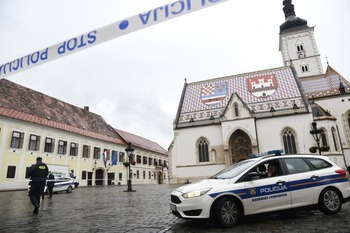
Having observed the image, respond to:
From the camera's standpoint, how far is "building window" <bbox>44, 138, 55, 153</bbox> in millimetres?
30250

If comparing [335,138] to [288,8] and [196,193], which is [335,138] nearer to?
[196,193]

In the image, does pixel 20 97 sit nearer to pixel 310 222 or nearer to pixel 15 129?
pixel 15 129

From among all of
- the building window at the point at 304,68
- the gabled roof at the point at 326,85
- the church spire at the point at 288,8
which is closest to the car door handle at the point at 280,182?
the gabled roof at the point at 326,85

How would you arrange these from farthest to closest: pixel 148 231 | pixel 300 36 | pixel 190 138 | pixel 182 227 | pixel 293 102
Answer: pixel 300 36 < pixel 190 138 < pixel 293 102 < pixel 182 227 < pixel 148 231

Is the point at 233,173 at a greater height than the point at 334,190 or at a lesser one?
greater

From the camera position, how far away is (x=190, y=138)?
106 feet

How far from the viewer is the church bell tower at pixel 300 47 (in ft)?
150

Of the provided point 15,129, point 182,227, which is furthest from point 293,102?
point 15,129

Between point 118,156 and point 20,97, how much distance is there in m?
18.8

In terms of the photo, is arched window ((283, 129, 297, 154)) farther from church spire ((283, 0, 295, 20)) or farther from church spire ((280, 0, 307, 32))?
church spire ((283, 0, 295, 20))

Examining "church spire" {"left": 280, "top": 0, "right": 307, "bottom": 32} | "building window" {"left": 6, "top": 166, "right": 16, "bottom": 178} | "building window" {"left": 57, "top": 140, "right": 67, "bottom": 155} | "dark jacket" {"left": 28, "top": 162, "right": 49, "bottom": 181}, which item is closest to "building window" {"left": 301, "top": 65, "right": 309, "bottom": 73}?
"church spire" {"left": 280, "top": 0, "right": 307, "bottom": 32}

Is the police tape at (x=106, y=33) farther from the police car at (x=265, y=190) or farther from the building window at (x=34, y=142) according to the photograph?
the building window at (x=34, y=142)

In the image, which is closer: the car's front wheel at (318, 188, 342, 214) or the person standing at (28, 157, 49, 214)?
the car's front wheel at (318, 188, 342, 214)

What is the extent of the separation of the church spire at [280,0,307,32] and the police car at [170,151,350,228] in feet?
167
